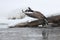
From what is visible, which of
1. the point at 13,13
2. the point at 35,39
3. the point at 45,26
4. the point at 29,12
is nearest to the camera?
the point at 35,39

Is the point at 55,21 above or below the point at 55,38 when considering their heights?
above

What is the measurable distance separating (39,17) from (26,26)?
20 centimetres

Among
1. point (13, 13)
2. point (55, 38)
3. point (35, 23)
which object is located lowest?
point (55, 38)

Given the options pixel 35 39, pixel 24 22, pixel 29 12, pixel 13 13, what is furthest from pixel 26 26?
pixel 13 13

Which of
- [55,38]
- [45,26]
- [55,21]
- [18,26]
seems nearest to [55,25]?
[55,21]

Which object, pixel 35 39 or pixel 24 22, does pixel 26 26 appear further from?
pixel 35 39

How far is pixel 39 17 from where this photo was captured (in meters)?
1.30

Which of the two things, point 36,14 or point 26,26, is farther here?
point 26,26

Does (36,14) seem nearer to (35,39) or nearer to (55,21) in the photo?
(55,21)

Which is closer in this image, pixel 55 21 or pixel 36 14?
pixel 36 14

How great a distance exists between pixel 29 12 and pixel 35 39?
0.48 meters

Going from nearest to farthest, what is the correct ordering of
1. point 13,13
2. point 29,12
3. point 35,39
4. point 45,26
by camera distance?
point 35,39
point 45,26
point 29,12
point 13,13

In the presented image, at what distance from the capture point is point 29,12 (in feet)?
4.52

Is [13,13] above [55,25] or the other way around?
above
